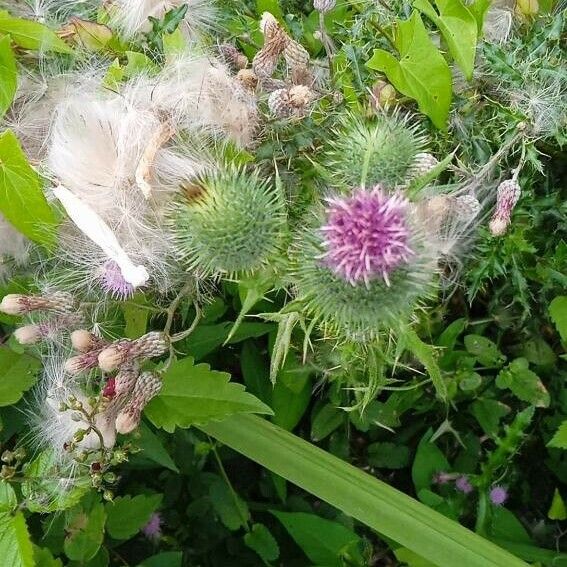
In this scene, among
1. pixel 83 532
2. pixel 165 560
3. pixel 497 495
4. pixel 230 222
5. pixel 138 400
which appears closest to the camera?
pixel 230 222

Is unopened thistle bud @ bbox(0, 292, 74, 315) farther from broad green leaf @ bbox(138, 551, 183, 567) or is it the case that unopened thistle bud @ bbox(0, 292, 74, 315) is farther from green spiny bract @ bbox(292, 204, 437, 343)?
broad green leaf @ bbox(138, 551, 183, 567)

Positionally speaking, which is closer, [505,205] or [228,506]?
[505,205]

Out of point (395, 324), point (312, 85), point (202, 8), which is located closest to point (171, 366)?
point (395, 324)

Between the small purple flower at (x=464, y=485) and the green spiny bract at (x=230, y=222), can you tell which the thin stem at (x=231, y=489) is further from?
the green spiny bract at (x=230, y=222)

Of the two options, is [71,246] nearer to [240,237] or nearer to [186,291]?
[186,291]

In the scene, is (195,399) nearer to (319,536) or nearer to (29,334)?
(29,334)

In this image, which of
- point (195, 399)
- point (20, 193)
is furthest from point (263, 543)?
point (20, 193)

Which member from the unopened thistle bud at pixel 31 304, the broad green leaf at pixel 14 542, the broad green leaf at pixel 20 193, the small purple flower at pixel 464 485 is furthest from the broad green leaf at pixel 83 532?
the small purple flower at pixel 464 485
